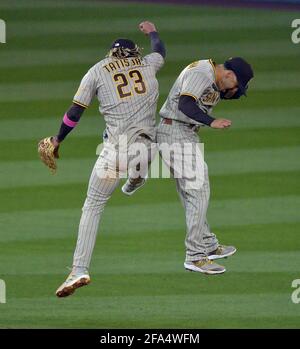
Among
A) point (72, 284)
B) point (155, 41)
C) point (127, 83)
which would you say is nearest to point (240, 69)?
point (127, 83)

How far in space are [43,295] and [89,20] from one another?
35.3 ft

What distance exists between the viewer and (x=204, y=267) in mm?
10469

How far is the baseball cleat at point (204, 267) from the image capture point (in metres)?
10.5

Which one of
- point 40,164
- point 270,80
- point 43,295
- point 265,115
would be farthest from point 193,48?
point 43,295

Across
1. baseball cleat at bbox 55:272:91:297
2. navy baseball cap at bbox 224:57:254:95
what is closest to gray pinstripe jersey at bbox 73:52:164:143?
navy baseball cap at bbox 224:57:254:95

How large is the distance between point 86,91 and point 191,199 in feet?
3.85

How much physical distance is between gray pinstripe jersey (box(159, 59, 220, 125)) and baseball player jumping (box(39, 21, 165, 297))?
0.22m

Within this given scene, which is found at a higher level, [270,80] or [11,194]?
[270,80]

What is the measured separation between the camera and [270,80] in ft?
57.7

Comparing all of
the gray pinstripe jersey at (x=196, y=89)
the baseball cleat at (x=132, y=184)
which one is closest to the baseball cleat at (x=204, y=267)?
the baseball cleat at (x=132, y=184)

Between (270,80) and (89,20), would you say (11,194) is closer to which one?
(270,80)

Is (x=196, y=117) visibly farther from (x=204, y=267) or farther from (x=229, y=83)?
(x=204, y=267)

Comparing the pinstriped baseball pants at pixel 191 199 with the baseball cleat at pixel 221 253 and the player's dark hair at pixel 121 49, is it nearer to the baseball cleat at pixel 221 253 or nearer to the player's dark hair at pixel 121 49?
the baseball cleat at pixel 221 253

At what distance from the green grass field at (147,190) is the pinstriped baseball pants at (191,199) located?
0.35m
